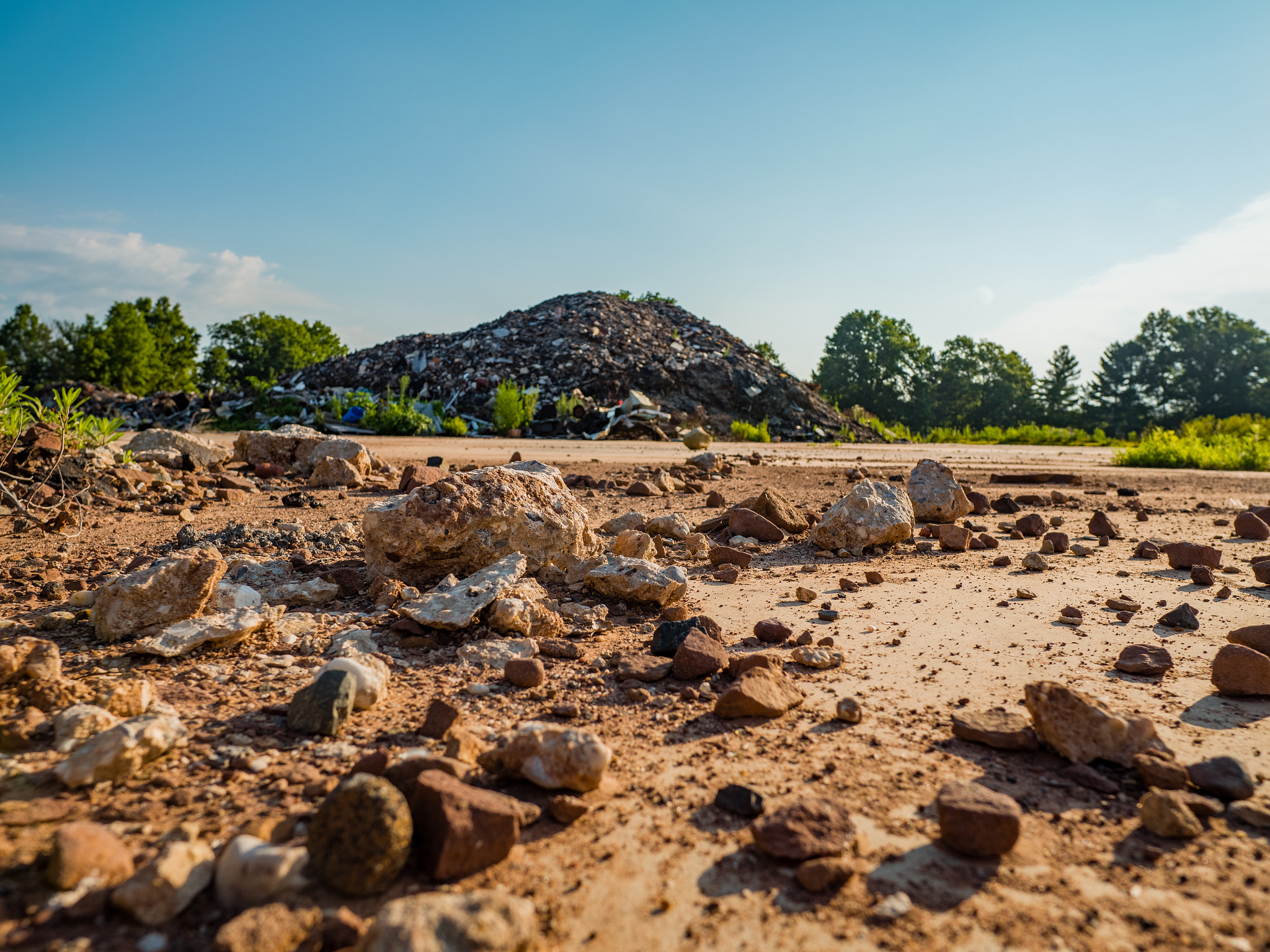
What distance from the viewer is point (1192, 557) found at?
3789mm

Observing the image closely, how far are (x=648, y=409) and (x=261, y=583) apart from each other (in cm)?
1113

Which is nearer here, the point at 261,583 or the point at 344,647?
the point at 344,647

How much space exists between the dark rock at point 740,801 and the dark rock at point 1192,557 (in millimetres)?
3561

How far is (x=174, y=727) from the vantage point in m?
1.65

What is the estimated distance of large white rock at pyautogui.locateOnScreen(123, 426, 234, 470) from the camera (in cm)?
634

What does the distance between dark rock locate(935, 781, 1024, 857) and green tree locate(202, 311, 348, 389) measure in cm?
3902

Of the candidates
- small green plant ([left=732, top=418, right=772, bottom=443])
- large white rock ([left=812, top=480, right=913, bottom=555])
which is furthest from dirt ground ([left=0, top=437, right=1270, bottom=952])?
small green plant ([left=732, top=418, right=772, bottom=443])

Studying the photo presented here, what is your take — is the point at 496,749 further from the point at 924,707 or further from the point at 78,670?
the point at 78,670

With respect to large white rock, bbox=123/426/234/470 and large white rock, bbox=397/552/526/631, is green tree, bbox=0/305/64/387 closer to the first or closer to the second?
large white rock, bbox=123/426/234/470

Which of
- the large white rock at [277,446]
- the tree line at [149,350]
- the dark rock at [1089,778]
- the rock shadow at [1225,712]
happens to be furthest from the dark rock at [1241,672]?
the tree line at [149,350]

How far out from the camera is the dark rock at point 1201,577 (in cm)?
347

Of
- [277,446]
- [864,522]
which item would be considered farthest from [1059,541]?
[277,446]

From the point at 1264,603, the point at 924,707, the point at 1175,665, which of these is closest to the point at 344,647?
the point at 924,707

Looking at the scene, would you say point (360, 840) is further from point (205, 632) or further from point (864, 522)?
point (864, 522)
